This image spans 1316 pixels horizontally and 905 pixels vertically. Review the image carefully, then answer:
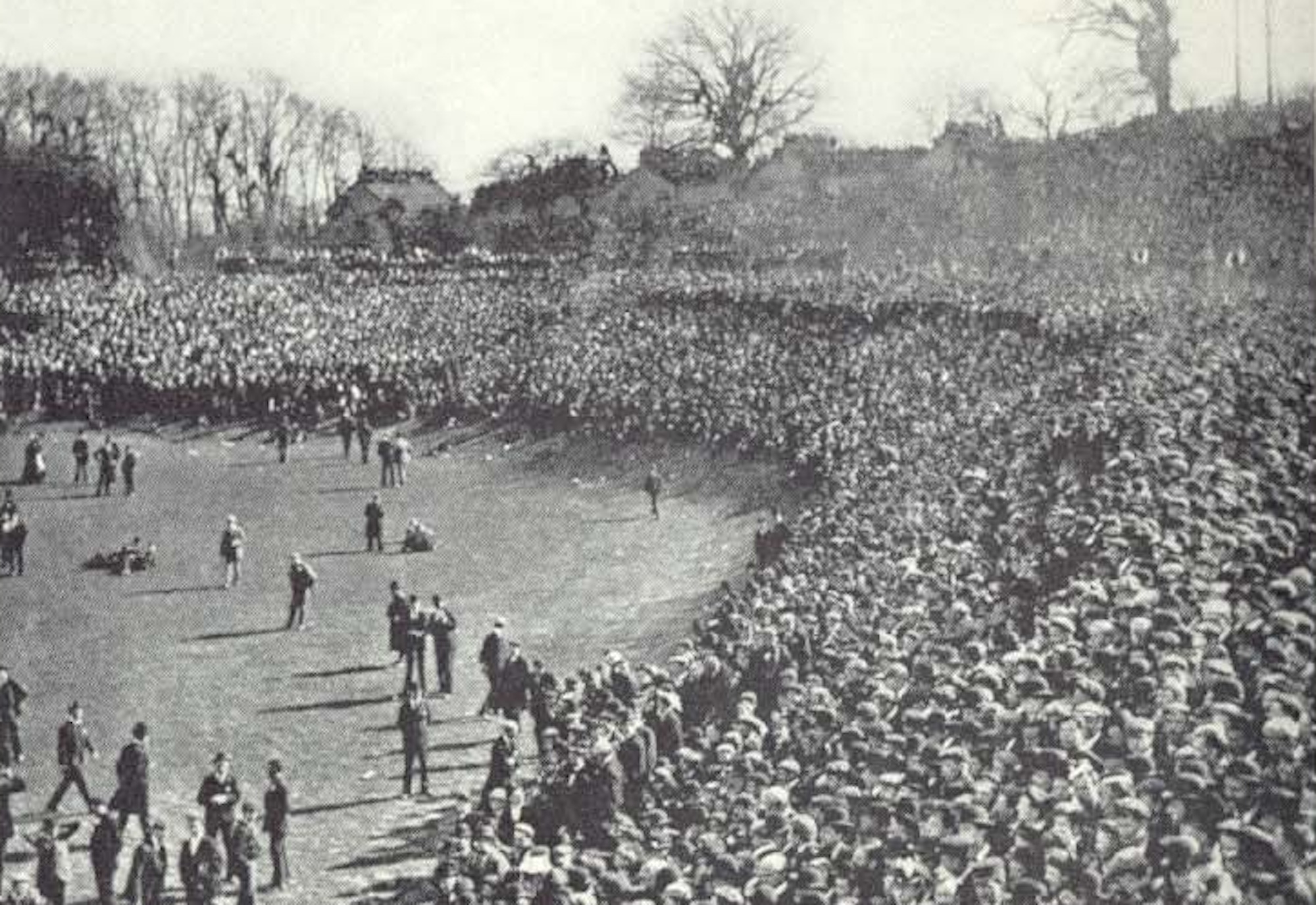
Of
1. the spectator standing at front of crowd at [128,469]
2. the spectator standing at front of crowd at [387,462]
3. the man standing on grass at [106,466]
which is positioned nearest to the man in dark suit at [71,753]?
the man standing on grass at [106,466]

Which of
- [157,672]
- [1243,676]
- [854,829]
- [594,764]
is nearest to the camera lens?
[854,829]

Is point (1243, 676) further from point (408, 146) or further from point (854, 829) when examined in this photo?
point (408, 146)

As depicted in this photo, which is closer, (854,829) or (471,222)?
(854,829)

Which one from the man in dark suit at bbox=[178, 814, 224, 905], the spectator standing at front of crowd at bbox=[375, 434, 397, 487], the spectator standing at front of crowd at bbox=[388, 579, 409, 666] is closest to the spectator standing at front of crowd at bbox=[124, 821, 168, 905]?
the man in dark suit at bbox=[178, 814, 224, 905]

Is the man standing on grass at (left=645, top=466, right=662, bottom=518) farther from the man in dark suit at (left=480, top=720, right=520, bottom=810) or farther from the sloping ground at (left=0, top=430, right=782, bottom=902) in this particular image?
the man in dark suit at (left=480, top=720, right=520, bottom=810)

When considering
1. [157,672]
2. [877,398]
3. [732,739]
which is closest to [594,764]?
[732,739]

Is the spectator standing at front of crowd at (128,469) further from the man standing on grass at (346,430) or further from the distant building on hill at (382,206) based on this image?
the distant building on hill at (382,206)

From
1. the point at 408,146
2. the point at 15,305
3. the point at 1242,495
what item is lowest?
the point at 1242,495
